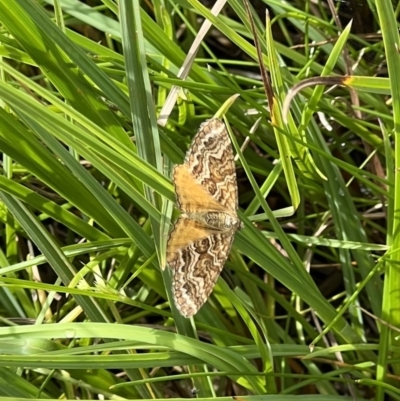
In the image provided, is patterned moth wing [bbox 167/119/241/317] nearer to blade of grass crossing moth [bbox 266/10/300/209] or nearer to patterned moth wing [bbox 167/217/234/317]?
patterned moth wing [bbox 167/217/234/317]

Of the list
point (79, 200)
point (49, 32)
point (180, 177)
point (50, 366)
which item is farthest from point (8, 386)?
point (49, 32)

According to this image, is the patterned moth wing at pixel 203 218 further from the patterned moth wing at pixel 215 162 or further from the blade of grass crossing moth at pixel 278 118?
the blade of grass crossing moth at pixel 278 118

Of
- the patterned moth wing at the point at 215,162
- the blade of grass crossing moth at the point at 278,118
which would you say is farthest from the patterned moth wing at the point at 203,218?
the blade of grass crossing moth at the point at 278,118

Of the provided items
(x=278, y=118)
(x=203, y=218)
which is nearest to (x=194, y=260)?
(x=203, y=218)

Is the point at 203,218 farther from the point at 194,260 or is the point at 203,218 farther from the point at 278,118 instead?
the point at 278,118

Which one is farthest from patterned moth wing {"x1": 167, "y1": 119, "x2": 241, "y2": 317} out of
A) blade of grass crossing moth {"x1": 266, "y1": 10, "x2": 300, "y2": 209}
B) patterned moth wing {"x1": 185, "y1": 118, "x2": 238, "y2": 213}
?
blade of grass crossing moth {"x1": 266, "y1": 10, "x2": 300, "y2": 209}

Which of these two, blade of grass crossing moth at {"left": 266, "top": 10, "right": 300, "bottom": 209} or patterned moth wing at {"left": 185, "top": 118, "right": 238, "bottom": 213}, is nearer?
blade of grass crossing moth at {"left": 266, "top": 10, "right": 300, "bottom": 209}

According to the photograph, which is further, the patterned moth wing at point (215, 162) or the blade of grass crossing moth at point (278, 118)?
the patterned moth wing at point (215, 162)

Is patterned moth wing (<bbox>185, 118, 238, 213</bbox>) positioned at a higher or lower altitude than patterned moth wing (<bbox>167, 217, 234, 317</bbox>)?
higher
